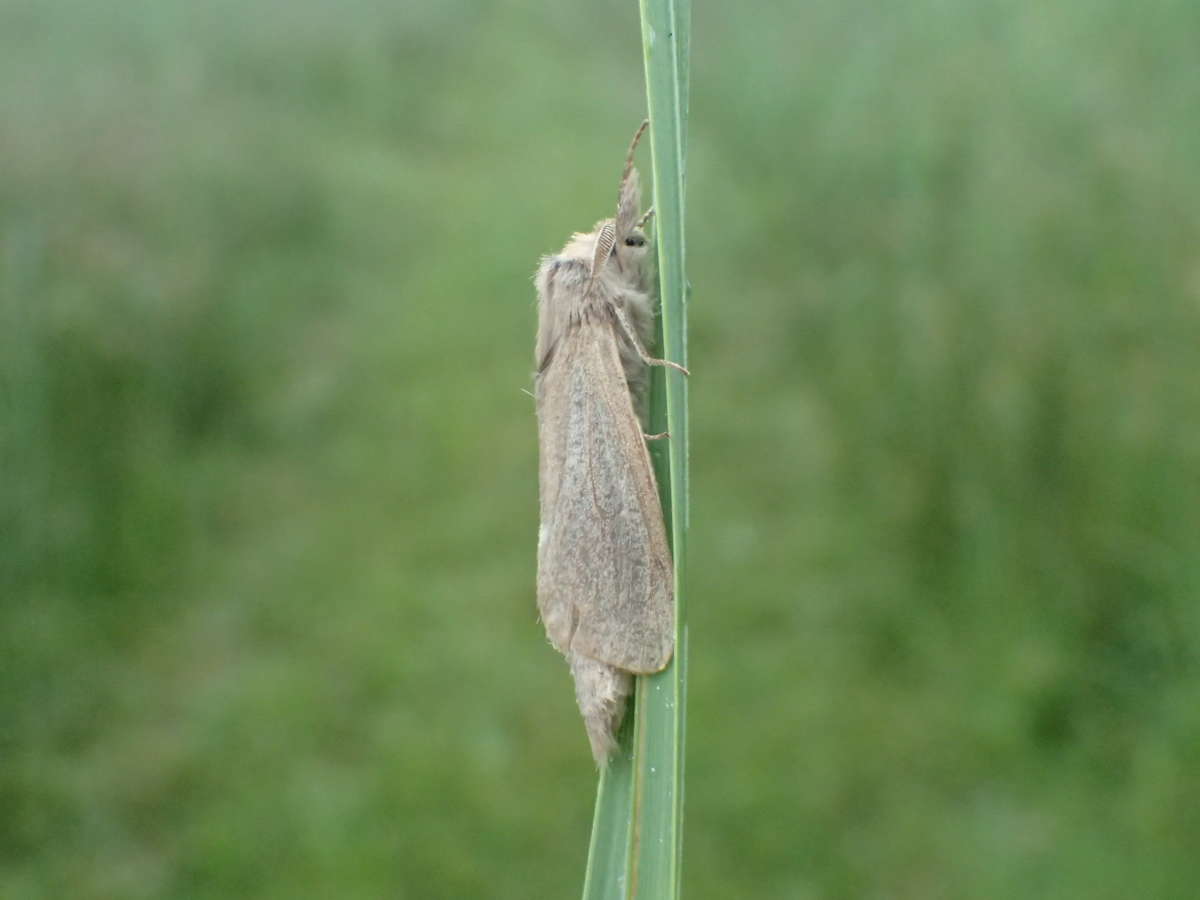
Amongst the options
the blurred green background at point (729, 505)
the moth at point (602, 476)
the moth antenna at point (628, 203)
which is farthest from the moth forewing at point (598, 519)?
the blurred green background at point (729, 505)

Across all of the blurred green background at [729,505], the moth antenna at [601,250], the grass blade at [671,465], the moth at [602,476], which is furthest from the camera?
the blurred green background at [729,505]

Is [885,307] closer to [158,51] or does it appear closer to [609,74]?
[609,74]

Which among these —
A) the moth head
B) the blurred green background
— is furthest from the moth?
the blurred green background

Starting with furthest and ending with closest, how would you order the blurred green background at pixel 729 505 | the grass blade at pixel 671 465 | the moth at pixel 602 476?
the blurred green background at pixel 729 505 < the moth at pixel 602 476 < the grass blade at pixel 671 465

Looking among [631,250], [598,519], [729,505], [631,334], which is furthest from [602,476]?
[729,505]

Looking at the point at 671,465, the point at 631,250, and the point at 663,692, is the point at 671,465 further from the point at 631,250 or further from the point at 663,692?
the point at 631,250

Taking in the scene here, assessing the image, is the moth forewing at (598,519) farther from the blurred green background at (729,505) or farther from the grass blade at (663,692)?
the blurred green background at (729,505)

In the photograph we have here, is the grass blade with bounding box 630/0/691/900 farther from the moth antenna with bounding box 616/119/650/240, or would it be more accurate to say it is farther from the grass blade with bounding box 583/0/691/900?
the moth antenna with bounding box 616/119/650/240
